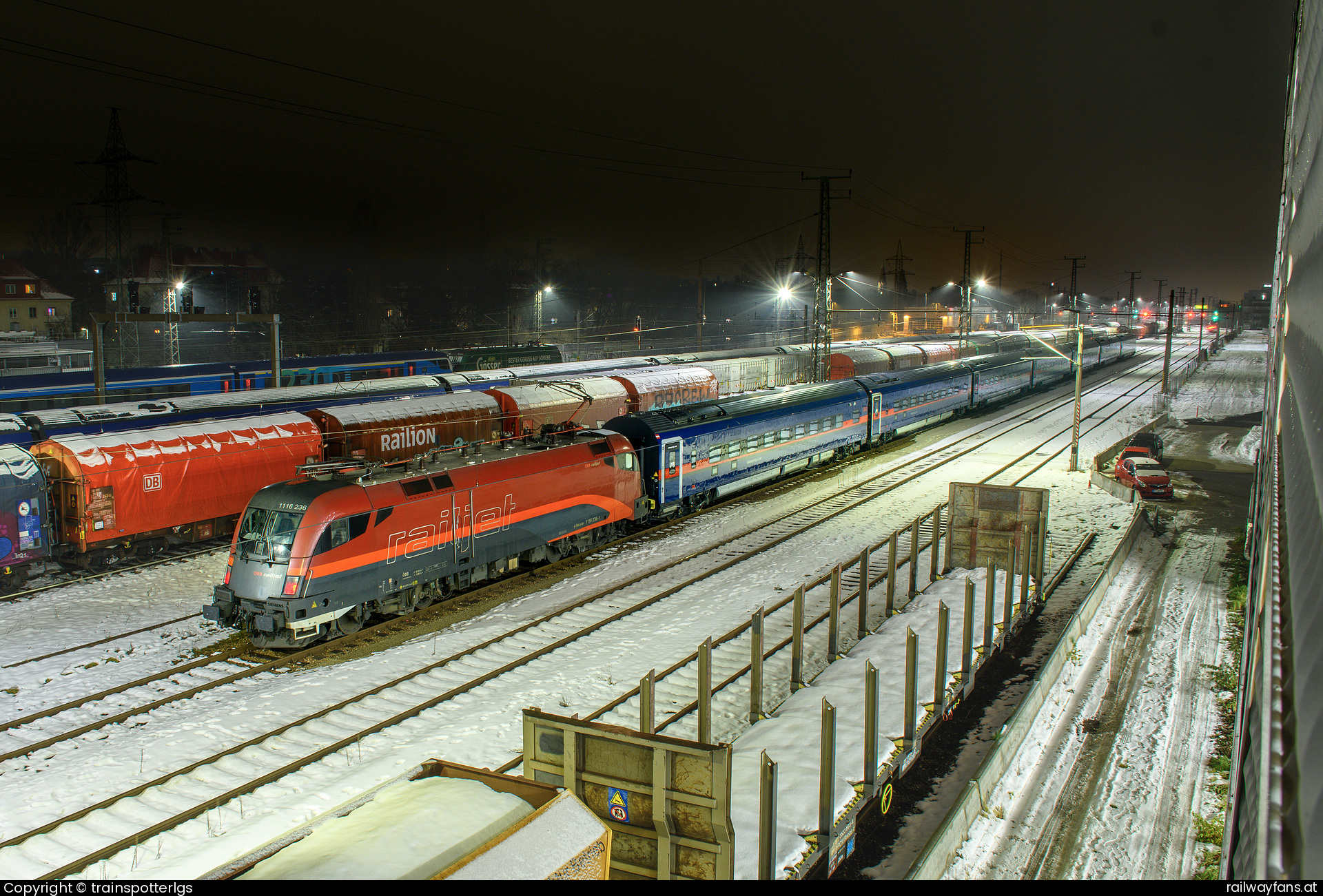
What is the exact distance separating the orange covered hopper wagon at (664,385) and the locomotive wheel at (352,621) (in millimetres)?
19827

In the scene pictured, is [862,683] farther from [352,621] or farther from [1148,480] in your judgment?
[1148,480]

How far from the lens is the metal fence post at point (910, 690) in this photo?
457 inches

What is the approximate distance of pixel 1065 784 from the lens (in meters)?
12.0

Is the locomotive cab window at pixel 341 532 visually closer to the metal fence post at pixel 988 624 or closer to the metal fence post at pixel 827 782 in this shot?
the metal fence post at pixel 827 782

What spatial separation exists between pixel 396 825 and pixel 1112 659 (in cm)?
1483

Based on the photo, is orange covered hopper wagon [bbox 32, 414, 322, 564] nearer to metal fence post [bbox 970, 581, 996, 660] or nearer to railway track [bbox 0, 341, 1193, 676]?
railway track [bbox 0, 341, 1193, 676]

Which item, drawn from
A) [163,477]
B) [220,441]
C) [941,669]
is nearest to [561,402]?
[220,441]

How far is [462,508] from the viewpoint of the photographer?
58.4ft

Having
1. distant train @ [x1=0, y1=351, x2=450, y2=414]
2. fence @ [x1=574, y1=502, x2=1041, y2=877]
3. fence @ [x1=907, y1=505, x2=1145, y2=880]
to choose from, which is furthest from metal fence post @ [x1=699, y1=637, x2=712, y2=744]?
distant train @ [x1=0, y1=351, x2=450, y2=414]

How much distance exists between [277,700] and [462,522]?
504 cm

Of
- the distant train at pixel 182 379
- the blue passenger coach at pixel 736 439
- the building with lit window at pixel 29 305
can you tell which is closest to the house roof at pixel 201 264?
the building with lit window at pixel 29 305
